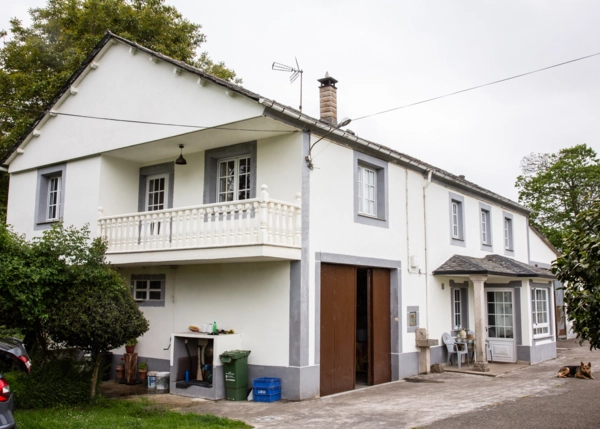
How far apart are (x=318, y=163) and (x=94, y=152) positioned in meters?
6.01

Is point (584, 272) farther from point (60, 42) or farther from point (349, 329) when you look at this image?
point (60, 42)

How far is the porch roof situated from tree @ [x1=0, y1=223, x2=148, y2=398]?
916 cm

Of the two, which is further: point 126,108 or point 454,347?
point 454,347

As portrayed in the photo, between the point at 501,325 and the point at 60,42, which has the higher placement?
the point at 60,42

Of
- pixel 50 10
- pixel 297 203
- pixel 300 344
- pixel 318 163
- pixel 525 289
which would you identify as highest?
pixel 50 10

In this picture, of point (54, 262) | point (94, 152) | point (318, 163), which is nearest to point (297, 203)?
point (318, 163)

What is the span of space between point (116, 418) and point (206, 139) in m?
6.28

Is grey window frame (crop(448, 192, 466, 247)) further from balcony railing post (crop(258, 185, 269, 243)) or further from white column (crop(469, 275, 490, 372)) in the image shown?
balcony railing post (crop(258, 185, 269, 243))

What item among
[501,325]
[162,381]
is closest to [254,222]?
[162,381]

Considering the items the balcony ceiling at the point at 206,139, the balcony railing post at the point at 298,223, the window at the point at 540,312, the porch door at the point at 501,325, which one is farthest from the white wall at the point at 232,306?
the window at the point at 540,312

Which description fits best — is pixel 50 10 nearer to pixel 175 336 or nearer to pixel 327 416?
pixel 175 336

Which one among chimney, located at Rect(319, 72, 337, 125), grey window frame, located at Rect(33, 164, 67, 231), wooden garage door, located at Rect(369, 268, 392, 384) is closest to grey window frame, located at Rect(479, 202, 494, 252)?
wooden garage door, located at Rect(369, 268, 392, 384)

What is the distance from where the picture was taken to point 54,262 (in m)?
10.1

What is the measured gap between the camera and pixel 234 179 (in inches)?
526
